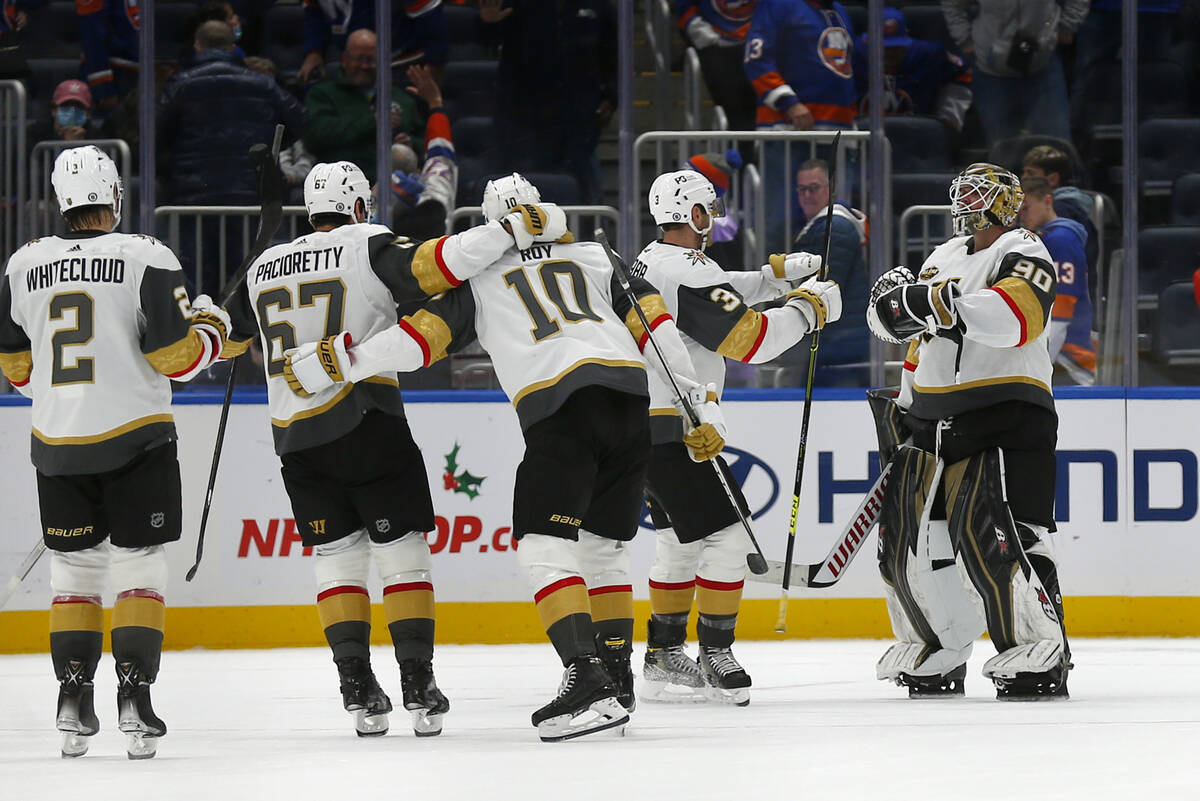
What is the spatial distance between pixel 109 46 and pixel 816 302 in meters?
3.41

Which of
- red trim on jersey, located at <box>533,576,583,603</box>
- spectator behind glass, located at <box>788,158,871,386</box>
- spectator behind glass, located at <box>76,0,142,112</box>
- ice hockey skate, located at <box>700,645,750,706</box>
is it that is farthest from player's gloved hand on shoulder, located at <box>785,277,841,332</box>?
spectator behind glass, located at <box>76,0,142,112</box>

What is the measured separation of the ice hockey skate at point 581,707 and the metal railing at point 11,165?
11.4 feet

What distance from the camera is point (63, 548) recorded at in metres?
4.10

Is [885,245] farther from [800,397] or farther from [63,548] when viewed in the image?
[63,548]

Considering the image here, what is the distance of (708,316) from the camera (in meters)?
4.87

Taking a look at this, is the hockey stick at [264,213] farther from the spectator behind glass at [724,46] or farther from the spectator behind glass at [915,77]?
the spectator behind glass at [915,77]

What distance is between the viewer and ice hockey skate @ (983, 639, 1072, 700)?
4723 millimetres

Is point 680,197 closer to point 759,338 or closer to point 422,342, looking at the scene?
point 759,338

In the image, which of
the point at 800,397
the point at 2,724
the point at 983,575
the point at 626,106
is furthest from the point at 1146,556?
A: the point at 2,724

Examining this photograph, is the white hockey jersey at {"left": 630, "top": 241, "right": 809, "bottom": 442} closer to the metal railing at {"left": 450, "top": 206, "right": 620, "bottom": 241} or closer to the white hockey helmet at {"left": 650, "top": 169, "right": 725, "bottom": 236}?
the white hockey helmet at {"left": 650, "top": 169, "right": 725, "bottom": 236}

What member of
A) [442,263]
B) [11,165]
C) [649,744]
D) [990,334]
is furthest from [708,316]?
[11,165]

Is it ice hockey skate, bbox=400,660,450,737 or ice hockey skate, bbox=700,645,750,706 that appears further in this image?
ice hockey skate, bbox=700,645,750,706

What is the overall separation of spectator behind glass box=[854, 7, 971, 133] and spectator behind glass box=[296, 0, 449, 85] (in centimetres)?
164

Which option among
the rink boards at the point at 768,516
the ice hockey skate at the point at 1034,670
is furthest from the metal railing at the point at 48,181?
the ice hockey skate at the point at 1034,670
